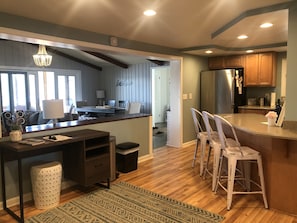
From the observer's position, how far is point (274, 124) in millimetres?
2963

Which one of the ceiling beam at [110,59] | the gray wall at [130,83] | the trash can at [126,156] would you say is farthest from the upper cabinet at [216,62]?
the ceiling beam at [110,59]

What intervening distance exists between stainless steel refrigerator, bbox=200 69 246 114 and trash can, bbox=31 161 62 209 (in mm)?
3970

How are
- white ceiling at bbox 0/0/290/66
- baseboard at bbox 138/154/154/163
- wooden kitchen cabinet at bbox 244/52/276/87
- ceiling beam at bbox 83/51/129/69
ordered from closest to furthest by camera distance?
white ceiling at bbox 0/0/290/66, baseboard at bbox 138/154/154/163, wooden kitchen cabinet at bbox 244/52/276/87, ceiling beam at bbox 83/51/129/69

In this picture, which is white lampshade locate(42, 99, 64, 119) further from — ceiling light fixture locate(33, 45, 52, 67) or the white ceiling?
ceiling light fixture locate(33, 45, 52, 67)

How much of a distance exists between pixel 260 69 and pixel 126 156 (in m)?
3.67

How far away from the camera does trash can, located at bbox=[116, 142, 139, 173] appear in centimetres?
392

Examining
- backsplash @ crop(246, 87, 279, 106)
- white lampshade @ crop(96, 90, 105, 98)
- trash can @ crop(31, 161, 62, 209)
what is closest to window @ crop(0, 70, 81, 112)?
white lampshade @ crop(96, 90, 105, 98)

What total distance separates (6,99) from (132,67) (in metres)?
4.28

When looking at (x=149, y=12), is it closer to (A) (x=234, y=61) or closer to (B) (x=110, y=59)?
(A) (x=234, y=61)

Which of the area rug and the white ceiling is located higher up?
the white ceiling

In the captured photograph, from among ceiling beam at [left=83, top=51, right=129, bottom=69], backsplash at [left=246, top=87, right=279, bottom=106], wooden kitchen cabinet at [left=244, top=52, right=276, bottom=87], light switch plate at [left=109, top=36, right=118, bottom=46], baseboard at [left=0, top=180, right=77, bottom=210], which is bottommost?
baseboard at [left=0, top=180, right=77, bottom=210]

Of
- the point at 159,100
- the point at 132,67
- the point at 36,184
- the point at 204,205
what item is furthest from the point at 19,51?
the point at 204,205

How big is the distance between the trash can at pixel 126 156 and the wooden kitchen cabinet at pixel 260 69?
331 centimetres

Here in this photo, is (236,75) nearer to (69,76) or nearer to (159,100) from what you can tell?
(159,100)
